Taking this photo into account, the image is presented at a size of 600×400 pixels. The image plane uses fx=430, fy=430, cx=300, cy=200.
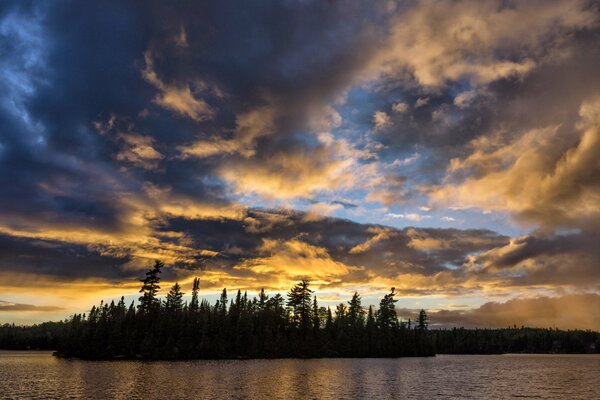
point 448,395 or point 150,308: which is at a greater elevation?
point 150,308

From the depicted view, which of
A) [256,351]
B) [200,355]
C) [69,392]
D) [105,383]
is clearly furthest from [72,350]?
[69,392]

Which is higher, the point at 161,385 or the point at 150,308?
the point at 150,308

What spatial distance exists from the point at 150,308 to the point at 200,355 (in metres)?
29.3

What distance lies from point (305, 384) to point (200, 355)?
367 feet

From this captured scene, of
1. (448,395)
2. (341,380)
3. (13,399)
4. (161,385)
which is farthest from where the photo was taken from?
(341,380)

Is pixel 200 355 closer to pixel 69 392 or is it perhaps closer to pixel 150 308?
pixel 150 308

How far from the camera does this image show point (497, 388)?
86875 mm

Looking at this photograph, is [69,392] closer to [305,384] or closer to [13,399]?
[13,399]

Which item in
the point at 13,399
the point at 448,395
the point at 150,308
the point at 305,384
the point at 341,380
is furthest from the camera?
the point at 150,308

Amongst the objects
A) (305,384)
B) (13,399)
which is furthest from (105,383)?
(305,384)

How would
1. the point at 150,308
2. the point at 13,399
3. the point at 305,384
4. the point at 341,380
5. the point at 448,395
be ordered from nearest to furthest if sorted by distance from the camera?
the point at 13,399
the point at 448,395
the point at 305,384
the point at 341,380
the point at 150,308

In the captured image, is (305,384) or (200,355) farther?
(200,355)

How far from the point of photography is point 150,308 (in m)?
183

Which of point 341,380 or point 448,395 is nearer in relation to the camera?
point 448,395
